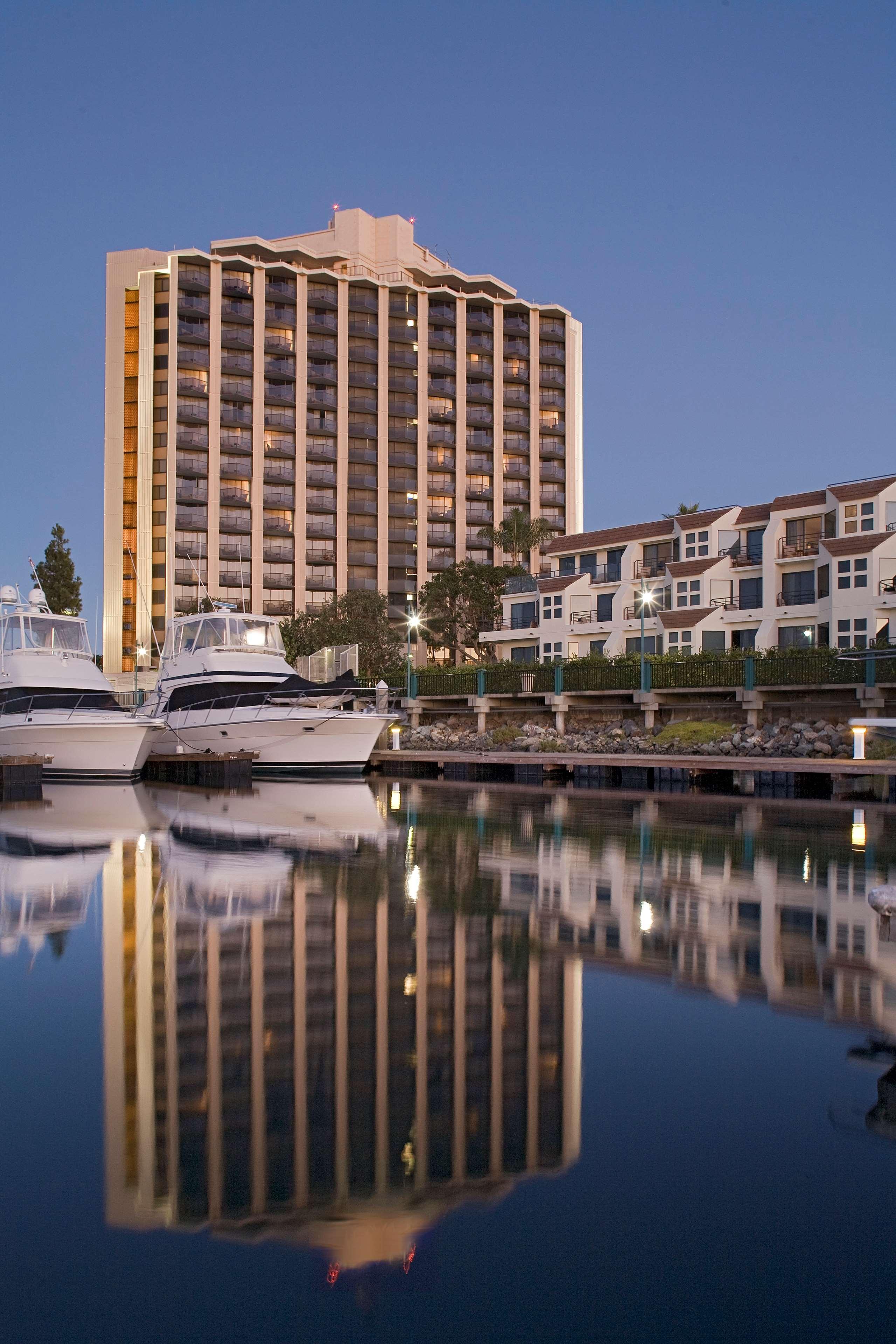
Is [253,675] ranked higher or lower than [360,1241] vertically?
higher

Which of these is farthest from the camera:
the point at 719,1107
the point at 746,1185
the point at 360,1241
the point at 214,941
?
the point at 214,941

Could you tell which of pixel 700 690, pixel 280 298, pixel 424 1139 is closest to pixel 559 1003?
pixel 424 1139

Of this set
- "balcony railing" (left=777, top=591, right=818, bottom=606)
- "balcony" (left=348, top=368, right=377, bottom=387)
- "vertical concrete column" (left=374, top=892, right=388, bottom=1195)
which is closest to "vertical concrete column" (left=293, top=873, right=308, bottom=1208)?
"vertical concrete column" (left=374, top=892, right=388, bottom=1195)

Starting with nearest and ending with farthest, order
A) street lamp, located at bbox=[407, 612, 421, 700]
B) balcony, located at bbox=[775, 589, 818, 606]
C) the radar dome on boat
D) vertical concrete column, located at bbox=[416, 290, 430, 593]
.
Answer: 1. the radar dome on boat
2. balcony, located at bbox=[775, 589, 818, 606]
3. street lamp, located at bbox=[407, 612, 421, 700]
4. vertical concrete column, located at bbox=[416, 290, 430, 593]

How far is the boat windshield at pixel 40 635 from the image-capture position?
32.4 meters

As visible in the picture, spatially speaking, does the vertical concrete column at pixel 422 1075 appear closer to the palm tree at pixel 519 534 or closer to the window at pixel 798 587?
the window at pixel 798 587

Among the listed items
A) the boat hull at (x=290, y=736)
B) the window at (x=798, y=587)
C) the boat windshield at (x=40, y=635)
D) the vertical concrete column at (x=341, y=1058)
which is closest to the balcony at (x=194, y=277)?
the window at (x=798, y=587)

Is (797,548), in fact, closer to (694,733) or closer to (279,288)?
(694,733)

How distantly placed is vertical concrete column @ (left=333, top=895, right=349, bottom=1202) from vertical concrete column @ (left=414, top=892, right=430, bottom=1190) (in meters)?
0.34

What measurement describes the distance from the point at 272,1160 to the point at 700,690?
3738cm

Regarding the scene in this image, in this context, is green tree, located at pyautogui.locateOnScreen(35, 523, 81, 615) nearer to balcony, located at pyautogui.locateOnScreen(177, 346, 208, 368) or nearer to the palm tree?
balcony, located at pyautogui.locateOnScreen(177, 346, 208, 368)

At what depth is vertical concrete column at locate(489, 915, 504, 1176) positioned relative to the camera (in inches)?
193

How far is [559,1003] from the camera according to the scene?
7.36m

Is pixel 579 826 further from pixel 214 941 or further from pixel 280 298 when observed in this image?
Result: pixel 280 298
